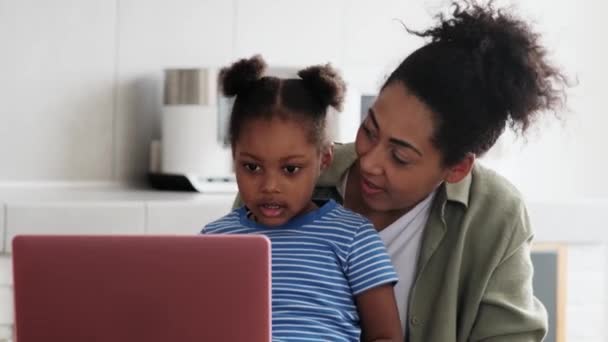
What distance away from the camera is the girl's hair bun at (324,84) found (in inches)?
56.0

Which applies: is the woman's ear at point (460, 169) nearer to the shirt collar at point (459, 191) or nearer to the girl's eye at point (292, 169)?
the shirt collar at point (459, 191)

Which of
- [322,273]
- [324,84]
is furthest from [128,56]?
[322,273]

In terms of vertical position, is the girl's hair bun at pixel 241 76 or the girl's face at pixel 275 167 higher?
the girl's hair bun at pixel 241 76

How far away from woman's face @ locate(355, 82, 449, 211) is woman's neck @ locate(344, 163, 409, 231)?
0.09 m

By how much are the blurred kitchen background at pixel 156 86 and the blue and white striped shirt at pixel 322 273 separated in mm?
1188

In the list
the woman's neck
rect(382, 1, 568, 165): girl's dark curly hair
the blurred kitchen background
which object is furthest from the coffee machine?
rect(382, 1, 568, 165): girl's dark curly hair

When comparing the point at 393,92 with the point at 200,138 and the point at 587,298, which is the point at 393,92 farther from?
the point at 587,298

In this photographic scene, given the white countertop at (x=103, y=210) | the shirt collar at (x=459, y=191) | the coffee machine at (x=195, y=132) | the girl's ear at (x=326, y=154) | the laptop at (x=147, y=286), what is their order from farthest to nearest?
the coffee machine at (x=195, y=132)
the white countertop at (x=103, y=210)
the shirt collar at (x=459, y=191)
the girl's ear at (x=326, y=154)
the laptop at (x=147, y=286)

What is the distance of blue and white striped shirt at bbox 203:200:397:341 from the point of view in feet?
4.31

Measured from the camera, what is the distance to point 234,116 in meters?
1.41

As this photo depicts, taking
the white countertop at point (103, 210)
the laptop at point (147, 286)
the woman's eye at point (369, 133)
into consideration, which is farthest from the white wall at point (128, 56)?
the laptop at point (147, 286)

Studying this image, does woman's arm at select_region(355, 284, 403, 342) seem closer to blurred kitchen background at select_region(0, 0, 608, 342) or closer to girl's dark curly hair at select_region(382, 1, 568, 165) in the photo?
girl's dark curly hair at select_region(382, 1, 568, 165)

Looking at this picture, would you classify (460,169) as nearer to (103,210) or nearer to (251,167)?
(251,167)

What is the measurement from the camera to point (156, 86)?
2.96 metres
